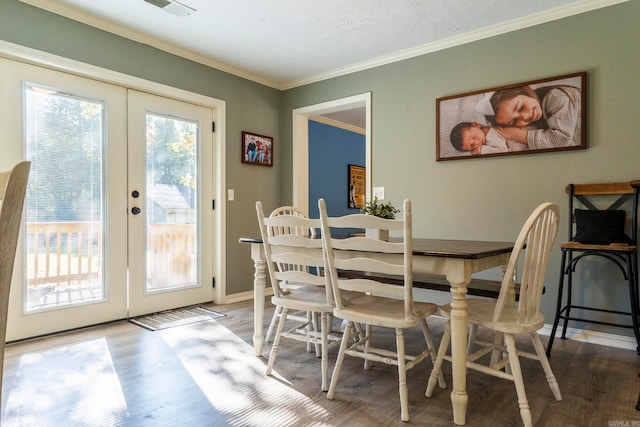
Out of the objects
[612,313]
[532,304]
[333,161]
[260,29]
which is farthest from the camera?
[333,161]

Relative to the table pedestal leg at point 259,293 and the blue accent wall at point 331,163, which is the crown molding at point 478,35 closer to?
the blue accent wall at point 331,163

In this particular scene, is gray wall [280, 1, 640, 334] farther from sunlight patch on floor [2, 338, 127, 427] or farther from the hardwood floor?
sunlight patch on floor [2, 338, 127, 427]

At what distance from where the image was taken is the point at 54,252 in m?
2.81

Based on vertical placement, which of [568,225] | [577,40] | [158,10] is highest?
[158,10]

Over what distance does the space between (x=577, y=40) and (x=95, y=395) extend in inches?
146

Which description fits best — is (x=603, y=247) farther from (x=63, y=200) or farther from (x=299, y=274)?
(x=63, y=200)

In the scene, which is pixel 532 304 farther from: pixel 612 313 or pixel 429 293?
pixel 429 293

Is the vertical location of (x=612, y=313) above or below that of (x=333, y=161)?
below

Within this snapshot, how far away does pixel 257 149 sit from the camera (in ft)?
13.9

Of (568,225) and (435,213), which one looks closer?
(568,225)

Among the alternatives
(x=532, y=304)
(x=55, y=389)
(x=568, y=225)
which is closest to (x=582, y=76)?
(x=568, y=225)

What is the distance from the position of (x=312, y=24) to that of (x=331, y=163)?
114 inches

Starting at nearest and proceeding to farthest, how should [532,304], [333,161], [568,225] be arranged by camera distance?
[532,304] → [568,225] → [333,161]

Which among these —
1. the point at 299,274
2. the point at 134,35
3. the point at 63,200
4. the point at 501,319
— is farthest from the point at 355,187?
the point at 501,319
